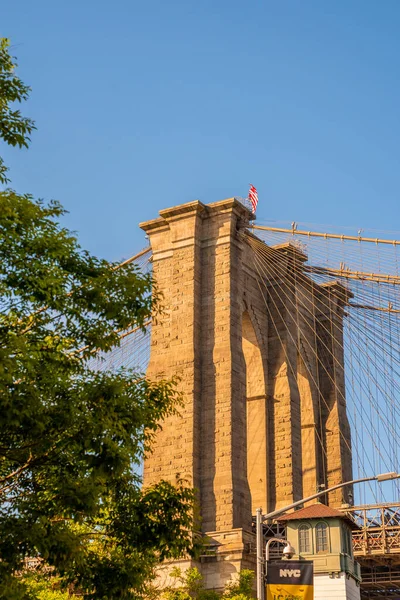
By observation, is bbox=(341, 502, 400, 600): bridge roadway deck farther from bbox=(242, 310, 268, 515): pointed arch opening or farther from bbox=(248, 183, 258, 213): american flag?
bbox=(248, 183, 258, 213): american flag

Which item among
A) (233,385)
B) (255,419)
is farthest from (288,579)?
(255,419)

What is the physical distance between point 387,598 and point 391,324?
13417 millimetres

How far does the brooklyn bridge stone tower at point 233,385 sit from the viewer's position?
4131cm

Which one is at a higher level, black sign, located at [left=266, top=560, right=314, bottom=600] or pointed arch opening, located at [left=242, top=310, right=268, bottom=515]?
pointed arch opening, located at [left=242, top=310, right=268, bottom=515]

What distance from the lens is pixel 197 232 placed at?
45.8m

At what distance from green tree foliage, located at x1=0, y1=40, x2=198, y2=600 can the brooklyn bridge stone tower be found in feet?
66.6

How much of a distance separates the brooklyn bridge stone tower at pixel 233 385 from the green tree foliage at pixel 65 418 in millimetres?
20313

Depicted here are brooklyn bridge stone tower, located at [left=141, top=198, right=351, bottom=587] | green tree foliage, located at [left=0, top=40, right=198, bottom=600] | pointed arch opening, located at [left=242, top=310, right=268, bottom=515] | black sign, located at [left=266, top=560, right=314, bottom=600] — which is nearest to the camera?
green tree foliage, located at [left=0, top=40, right=198, bottom=600]

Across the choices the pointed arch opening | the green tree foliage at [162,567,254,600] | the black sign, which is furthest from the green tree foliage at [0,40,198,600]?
the pointed arch opening

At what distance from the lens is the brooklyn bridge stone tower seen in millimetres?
41312

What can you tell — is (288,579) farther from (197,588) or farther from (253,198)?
(253,198)

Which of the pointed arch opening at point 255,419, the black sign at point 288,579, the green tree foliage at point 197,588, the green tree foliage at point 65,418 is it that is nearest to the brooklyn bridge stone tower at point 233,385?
the pointed arch opening at point 255,419

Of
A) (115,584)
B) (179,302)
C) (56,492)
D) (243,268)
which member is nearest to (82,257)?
(56,492)

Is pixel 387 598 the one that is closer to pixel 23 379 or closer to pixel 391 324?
pixel 391 324
